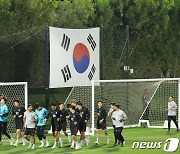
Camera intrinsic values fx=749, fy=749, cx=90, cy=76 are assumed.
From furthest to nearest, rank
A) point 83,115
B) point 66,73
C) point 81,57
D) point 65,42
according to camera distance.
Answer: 1. point 81,57
2. point 65,42
3. point 66,73
4. point 83,115

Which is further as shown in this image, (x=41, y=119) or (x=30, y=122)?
(x=41, y=119)

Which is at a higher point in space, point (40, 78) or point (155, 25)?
point (155, 25)

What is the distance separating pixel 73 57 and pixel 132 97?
5.15m

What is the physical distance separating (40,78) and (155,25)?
50.3 feet

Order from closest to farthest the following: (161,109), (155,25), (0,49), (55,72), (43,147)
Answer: (43,147) < (55,72) < (0,49) < (161,109) < (155,25)

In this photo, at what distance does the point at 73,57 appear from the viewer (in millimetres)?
37094

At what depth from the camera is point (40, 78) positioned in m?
41.2

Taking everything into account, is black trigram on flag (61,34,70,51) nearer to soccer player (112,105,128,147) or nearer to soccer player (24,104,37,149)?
soccer player (24,104,37,149)

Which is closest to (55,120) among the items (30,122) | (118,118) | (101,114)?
(30,122)

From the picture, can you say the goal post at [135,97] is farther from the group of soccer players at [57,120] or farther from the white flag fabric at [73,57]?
the group of soccer players at [57,120]

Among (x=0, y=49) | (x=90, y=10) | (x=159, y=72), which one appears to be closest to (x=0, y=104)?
(x=0, y=49)

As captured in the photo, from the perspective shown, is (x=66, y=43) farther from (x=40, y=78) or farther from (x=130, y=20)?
(x=130, y=20)

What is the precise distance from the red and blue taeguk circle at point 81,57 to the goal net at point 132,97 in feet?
3.39

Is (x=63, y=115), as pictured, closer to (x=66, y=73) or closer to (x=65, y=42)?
(x=66, y=73)
